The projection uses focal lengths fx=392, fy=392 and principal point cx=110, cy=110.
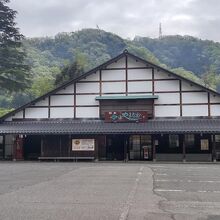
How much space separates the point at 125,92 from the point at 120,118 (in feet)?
6.05

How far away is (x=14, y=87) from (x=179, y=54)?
66059 mm

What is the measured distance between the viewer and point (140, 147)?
87.9 feet

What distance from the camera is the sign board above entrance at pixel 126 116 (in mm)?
26250

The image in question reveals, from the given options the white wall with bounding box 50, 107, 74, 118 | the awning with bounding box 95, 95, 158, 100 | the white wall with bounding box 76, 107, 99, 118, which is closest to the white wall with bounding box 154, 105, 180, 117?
the awning with bounding box 95, 95, 158, 100

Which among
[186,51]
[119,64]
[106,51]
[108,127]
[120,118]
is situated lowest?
[108,127]

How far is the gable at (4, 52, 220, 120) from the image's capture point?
26.0 meters

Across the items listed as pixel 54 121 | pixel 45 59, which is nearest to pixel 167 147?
pixel 54 121

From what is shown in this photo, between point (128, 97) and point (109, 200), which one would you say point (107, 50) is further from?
point (109, 200)

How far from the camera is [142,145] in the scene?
2678cm

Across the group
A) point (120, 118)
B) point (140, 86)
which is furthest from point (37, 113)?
point (140, 86)

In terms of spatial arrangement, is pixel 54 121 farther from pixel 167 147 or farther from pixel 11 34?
pixel 11 34

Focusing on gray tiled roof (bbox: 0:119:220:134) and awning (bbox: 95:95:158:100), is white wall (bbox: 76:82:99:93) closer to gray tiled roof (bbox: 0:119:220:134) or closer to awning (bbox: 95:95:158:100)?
awning (bbox: 95:95:158:100)

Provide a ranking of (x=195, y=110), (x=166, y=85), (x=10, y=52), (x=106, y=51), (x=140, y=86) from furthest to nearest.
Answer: (x=106, y=51), (x=10, y=52), (x=140, y=86), (x=166, y=85), (x=195, y=110)

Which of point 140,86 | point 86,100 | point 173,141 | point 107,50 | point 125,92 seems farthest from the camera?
point 107,50
